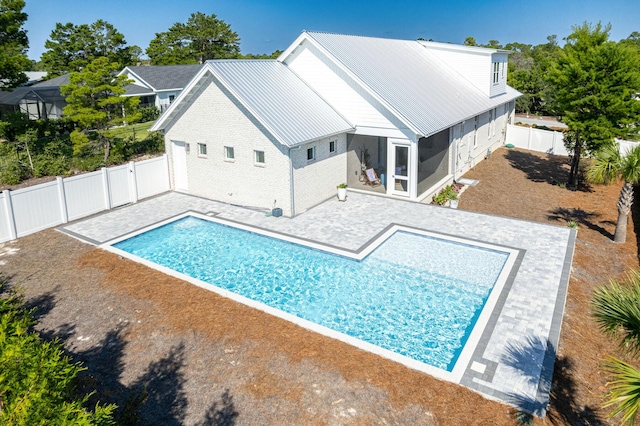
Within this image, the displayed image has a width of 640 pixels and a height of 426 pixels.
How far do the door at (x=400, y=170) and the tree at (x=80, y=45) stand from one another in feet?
190

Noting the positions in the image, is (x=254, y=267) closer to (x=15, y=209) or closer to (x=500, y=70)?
(x=15, y=209)

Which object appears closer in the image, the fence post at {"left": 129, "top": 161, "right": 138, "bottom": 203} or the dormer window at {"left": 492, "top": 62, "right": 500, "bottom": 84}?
the fence post at {"left": 129, "top": 161, "right": 138, "bottom": 203}

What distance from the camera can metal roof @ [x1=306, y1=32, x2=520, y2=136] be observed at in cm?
2097

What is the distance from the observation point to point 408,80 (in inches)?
971

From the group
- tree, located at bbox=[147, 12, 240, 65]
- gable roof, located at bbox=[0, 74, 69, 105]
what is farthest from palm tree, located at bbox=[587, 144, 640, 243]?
tree, located at bbox=[147, 12, 240, 65]

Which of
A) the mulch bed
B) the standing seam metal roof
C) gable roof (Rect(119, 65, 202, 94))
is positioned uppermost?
gable roof (Rect(119, 65, 202, 94))

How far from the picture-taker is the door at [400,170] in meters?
21.2

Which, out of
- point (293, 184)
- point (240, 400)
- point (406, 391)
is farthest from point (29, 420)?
point (293, 184)

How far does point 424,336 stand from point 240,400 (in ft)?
16.2

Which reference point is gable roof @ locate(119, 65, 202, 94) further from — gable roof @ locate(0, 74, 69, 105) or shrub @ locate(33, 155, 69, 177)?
shrub @ locate(33, 155, 69, 177)

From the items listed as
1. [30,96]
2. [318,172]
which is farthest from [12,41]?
[318,172]

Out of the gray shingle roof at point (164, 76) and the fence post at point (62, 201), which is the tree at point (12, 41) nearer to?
the fence post at point (62, 201)

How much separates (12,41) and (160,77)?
2952cm

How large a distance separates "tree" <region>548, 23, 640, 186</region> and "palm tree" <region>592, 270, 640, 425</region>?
17.7 metres
